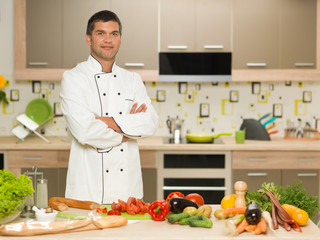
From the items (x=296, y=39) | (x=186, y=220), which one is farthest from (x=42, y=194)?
(x=296, y=39)

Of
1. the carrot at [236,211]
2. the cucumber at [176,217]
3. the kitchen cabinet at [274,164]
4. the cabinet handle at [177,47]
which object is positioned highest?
the cabinet handle at [177,47]

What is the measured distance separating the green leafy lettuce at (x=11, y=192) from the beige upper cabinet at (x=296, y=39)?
296 cm

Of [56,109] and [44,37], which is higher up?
[44,37]

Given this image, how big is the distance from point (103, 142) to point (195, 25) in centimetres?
189

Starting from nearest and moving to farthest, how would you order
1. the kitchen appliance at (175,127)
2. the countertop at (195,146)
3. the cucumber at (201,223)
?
1. the cucumber at (201,223)
2. the countertop at (195,146)
3. the kitchen appliance at (175,127)

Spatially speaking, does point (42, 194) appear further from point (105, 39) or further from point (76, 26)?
point (76, 26)

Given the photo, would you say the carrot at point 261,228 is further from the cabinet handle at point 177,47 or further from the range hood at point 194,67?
the cabinet handle at point 177,47

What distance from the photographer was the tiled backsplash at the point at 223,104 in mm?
Answer: 4676

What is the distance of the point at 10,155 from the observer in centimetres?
398

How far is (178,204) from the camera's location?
6.64 ft

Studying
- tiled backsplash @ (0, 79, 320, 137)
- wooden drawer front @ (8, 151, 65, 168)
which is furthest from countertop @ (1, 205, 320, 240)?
tiled backsplash @ (0, 79, 320, 137)

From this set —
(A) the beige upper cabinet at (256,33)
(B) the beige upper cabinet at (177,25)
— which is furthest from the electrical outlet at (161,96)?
(A) the beige upper cabinet at (256,33)

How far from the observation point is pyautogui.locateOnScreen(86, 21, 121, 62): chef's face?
9.12 feet

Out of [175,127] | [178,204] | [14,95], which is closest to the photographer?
[178,204]
